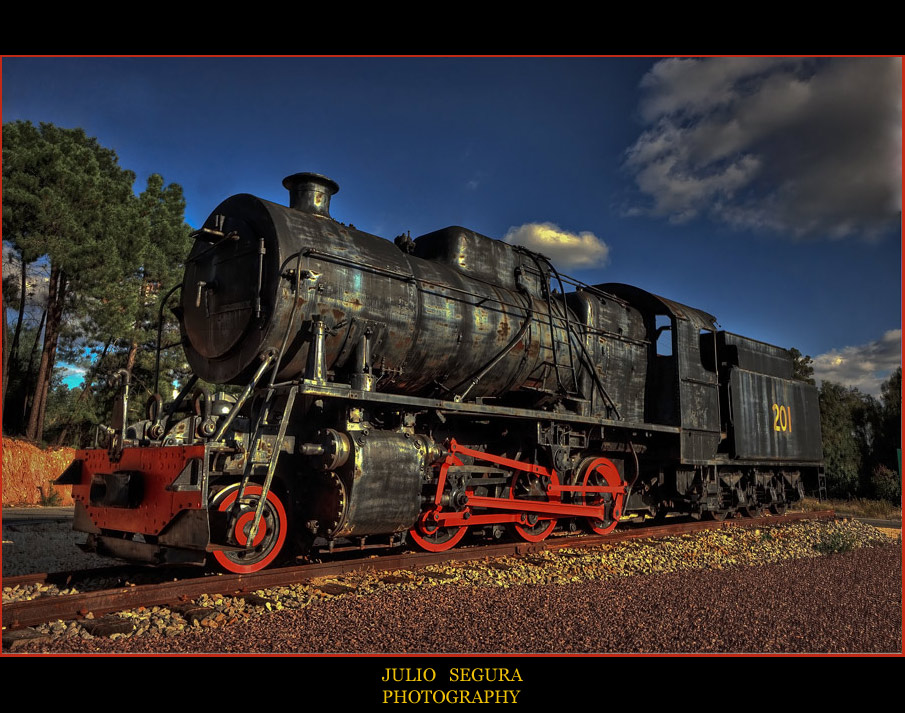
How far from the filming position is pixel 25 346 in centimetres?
2645

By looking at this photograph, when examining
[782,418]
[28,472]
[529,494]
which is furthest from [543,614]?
[28,472]

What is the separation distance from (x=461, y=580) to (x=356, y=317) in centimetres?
293

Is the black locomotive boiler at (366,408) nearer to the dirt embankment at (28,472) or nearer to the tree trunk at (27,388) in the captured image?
the dirt embankment at (28,472)

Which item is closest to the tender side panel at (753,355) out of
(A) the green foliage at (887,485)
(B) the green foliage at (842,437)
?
(B) the green foliage at (842,437)

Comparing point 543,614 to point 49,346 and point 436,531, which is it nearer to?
point 436,531

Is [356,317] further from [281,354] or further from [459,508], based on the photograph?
[459,508]

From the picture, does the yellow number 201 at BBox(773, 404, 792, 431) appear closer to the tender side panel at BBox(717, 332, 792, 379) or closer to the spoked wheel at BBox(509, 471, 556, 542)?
the tender side panel at BBox(717, 332, 792, 379)

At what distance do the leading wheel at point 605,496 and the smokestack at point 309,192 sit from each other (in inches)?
215

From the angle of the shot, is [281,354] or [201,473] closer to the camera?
[201,473]

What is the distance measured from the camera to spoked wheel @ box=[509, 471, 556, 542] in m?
8.23

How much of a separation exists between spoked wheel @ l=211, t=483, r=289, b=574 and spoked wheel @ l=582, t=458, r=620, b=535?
4.99m

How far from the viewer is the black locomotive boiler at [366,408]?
18.5ft

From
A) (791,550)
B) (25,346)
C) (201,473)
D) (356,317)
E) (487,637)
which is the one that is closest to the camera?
(487,637)

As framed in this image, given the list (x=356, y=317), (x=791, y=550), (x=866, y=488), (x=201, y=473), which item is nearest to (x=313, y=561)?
(x=201, y=473)
